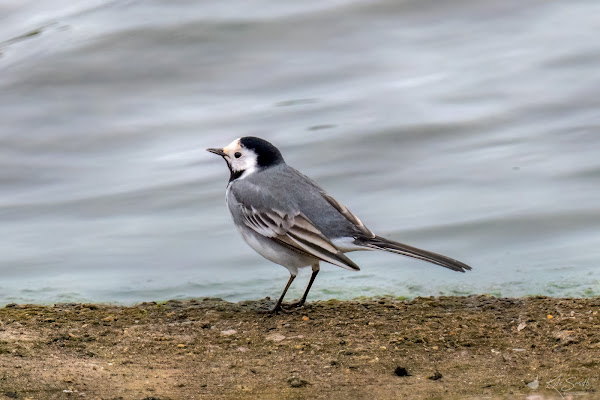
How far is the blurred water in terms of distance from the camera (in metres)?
10.0

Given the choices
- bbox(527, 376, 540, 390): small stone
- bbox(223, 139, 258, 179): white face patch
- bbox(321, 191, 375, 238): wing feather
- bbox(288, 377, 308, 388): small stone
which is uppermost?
bbox(223, 139, 258, 179): white face patch

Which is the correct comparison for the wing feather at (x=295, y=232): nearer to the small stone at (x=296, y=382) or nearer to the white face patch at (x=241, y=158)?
the white face patch at (x=241, y=158)

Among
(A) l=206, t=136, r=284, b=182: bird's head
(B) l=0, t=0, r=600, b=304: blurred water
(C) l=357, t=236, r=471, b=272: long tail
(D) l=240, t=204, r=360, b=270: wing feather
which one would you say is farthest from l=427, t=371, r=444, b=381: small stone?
(B) l=0, t=0, r=600, b=304: blurred water

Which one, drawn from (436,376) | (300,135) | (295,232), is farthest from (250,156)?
(300,135)

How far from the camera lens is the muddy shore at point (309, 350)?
5621mm

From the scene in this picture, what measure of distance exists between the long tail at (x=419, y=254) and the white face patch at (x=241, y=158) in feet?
4.53

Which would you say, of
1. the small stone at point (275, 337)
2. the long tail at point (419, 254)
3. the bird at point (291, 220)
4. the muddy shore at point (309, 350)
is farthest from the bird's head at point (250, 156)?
the small stone at point (275, 337)

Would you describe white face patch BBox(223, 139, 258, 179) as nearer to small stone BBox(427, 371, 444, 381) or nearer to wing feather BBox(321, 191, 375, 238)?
wing feather BBox(321, 191, 375, 238)

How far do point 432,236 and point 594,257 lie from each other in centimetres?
183

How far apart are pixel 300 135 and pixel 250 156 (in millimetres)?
6151

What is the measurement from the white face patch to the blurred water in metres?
1.54

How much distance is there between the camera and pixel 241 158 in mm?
8203

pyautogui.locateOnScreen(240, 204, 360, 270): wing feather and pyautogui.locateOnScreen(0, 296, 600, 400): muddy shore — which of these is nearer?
pyautogui.locateOnScreen(0, 296, 600, 400): muddy shore

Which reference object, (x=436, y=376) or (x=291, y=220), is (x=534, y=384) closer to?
(x=436, y=376)
